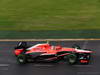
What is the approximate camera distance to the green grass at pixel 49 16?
2112 centimetres

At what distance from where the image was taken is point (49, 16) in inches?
936

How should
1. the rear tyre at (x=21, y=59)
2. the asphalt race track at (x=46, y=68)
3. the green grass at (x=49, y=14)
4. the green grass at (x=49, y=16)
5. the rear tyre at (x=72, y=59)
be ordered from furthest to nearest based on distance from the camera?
the green grass at (x=49, y=14)
the green grass at (x=49, y=16)
the rear tyre at (x=21, y=59)
the rear tyre at (x=72, y=59)
the asphalt race track at (x=46, y=68)

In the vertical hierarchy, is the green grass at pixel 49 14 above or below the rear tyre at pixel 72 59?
above

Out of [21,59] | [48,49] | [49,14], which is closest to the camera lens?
[48,49]

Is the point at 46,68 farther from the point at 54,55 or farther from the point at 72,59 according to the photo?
the point at 72,59

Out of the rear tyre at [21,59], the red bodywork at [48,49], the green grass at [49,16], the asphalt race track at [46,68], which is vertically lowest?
the asphalt race track at [46,68]

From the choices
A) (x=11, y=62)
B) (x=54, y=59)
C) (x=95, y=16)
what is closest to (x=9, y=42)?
(x=11, y=62)

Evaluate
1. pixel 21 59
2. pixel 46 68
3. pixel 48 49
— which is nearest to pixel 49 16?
pixel 48 49

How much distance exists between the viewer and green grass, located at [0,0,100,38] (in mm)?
21125

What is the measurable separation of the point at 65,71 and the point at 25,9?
13.5 metres

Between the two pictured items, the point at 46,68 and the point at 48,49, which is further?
the point at 48,49

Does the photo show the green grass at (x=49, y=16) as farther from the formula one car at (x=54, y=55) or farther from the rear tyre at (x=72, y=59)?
the rear tyre at (x=72, y=59)

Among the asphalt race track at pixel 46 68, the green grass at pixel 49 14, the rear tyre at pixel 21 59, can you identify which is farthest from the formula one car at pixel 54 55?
the green grass at pixel 49 14

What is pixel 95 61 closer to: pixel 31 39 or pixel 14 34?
pixel 31 39
